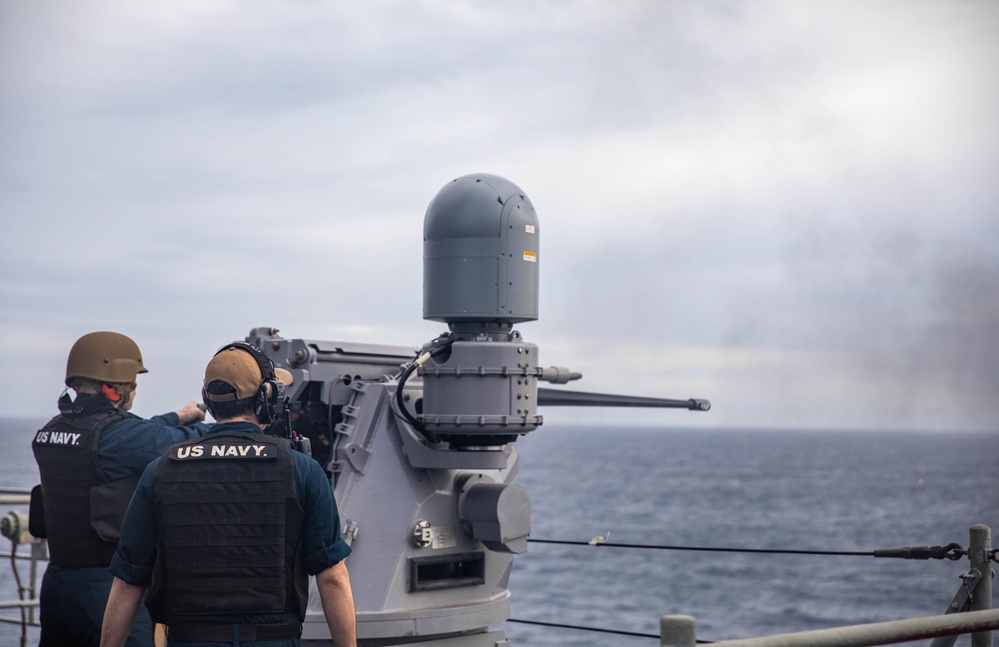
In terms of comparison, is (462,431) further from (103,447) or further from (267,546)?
(267,546)

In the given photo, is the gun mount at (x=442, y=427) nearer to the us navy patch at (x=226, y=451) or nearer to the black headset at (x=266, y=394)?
the black headset at (x=266, y=394)

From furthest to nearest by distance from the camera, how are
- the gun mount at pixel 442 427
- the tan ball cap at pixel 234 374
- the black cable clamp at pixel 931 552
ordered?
1. the gun mount at pixel 442 427
2. the black cable clamp at pixel 931 552
3. the tan ball cap at pixel 234 374

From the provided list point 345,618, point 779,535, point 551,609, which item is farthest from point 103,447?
point 779,535

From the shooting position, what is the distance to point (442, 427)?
6422 millimetres

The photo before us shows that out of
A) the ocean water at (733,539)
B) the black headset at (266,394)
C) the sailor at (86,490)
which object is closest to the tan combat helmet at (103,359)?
the sailor at (86,490)

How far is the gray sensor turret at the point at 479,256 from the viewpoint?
6.60m

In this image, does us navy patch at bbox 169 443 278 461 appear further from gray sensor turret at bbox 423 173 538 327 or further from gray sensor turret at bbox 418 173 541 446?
gray sensor turret at bbox 423 173 538 327

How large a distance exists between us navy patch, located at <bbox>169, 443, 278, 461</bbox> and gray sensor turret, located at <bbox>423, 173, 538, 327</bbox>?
9.36 feet

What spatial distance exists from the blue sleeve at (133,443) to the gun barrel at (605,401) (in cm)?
291

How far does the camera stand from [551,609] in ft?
118

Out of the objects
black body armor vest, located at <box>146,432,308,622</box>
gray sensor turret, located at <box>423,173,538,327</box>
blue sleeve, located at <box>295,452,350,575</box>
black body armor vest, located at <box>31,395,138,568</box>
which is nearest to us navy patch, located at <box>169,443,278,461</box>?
black body armor vest, located at <box>146,432,308,622</box>

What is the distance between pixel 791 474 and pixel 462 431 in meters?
91.2

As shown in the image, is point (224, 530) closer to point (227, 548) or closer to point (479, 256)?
point (227, 548)

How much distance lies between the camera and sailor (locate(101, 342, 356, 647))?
3.79 meters
